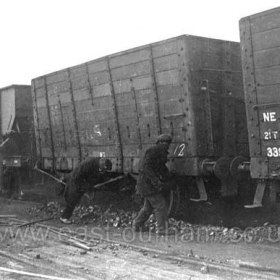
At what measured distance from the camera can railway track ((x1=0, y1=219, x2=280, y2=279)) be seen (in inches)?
186

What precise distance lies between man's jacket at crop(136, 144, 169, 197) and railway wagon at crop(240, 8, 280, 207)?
1.50m

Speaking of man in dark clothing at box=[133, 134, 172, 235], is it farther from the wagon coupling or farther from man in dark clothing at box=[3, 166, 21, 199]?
man in dark clothing at box=[3, 166, 21, 199]

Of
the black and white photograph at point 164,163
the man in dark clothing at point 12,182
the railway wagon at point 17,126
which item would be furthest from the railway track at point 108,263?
the man in dark clothing at point 12,182

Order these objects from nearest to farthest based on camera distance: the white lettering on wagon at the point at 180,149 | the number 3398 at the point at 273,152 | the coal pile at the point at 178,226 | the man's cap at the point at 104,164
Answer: the number 3398 at the point at 273,152, the coal pile at the point at 178,226, the white lettering on wagon at the point at 180,149, the man's cap at the point at 104,164

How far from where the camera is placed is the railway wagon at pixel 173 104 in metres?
7.18

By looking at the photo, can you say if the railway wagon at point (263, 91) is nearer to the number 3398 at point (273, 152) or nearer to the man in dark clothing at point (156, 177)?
the number 3398 at point (273, 152)

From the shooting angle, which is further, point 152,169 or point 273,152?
point 152,169

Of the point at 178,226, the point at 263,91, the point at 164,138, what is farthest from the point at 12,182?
the point at 263,91

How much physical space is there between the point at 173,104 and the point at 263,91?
1.73 metres

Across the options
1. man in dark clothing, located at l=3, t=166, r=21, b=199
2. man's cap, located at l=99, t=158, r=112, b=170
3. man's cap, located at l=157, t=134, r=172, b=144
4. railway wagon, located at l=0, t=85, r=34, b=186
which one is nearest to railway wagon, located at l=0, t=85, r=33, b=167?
railway wagon, located at l=0, t=85, r=34, b=186

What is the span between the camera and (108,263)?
5.34 meters

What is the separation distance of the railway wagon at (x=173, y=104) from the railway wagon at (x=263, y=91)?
3.39 feet

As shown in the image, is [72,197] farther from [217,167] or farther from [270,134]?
[270,134]

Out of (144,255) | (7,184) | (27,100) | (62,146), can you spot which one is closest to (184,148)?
(144,255)
